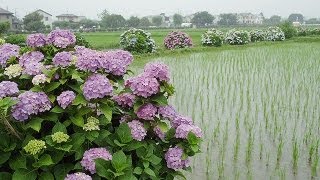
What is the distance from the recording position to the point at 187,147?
7.91 feet

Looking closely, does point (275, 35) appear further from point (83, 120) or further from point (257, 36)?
point (83, 120)

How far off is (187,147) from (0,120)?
1.05 meters

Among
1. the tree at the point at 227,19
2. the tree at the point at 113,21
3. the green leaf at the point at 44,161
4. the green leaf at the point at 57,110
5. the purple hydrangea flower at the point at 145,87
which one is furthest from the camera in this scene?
the tree at the point at 227,19

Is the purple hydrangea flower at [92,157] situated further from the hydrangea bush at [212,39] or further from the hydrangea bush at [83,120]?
the hydrangea bush at [212,39]

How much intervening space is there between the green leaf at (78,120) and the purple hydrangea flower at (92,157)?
0.49ft

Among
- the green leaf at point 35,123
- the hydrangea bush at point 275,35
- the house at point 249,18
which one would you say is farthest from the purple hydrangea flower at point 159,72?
the house at point 249,18

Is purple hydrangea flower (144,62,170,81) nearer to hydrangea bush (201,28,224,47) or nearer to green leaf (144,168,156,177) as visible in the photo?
green leaf (144,168,156,177)

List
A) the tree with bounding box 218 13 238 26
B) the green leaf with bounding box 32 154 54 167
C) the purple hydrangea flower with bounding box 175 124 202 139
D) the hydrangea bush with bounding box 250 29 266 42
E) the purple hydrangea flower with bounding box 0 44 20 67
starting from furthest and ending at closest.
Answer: the tree with bounding box 218 13 238 26 < the hydrangea bush with bounding box 250 29 266 42 < the purple hydrangea flower with bounding box 0 44 20 67 < the purple hydrangea flower with bounding box 175 124 202 139 < the green leaf with bounding box 32 154 54 167

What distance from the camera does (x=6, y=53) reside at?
255 cm

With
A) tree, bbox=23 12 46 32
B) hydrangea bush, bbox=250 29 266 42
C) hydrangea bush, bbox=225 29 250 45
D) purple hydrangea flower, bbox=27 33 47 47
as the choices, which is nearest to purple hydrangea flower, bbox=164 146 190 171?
purple hydrangea flower, bbox=27 33 47 47

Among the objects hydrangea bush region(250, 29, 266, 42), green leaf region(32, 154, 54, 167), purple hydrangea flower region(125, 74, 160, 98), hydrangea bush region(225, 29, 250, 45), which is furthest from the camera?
hydrangea bush region(250, 29, 266, 42)

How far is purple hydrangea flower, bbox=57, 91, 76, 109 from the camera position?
2.15 m

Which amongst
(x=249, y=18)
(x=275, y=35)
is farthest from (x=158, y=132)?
(x=249, y=18)

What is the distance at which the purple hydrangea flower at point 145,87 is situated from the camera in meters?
2.27
